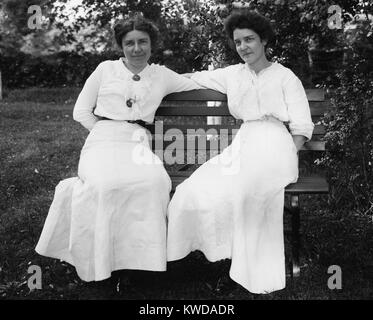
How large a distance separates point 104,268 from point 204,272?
0.90 metres

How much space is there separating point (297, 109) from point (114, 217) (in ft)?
4.83

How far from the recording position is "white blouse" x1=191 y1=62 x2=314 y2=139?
3.93m

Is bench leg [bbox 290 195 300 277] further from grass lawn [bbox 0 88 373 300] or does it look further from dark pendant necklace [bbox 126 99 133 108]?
dark pendant necklace [bbox 126 99 133 108]

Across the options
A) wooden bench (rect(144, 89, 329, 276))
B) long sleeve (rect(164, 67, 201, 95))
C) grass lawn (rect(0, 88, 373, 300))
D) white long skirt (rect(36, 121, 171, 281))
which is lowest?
grass lawn (rect(0, 88, 373, 300))

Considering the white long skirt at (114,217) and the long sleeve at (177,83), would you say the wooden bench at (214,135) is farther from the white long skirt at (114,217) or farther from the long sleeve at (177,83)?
the white long skirt at (114,217)

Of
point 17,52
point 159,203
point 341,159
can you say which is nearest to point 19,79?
point 17,52

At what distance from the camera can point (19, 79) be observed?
1634 centimetres

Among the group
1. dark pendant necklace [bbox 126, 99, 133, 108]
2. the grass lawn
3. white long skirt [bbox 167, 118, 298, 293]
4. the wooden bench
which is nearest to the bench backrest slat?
the wooden bench

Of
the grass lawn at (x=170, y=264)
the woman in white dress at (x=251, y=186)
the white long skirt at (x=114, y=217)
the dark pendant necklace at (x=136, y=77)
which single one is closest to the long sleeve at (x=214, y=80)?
the woman in white dress at (x=251, y=186)

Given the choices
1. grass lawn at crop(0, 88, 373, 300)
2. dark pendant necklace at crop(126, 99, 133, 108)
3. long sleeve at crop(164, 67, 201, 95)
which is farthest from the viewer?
long sleeve at crop(164, 67, 201, 95)

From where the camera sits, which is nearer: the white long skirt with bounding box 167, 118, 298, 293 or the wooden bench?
the white long skirt with bounding box 167, 118, 298, 293

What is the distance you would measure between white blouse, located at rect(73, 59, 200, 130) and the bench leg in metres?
1.24

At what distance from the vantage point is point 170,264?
4266mm

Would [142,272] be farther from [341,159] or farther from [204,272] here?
[341,159]
